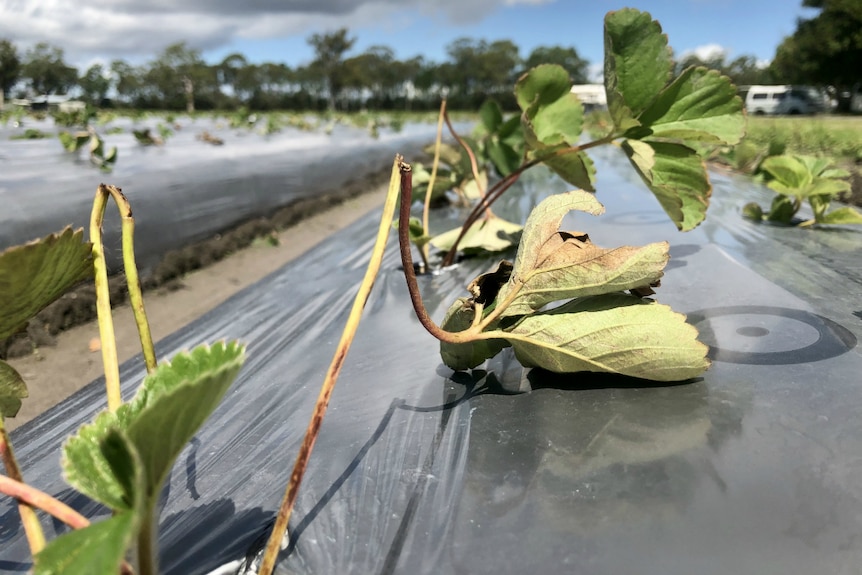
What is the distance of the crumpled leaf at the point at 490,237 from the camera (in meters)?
1.58

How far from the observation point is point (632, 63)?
849mm

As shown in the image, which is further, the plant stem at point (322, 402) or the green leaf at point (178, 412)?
the plant stem at point (322, 402)

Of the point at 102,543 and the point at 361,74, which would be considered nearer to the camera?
the point at 102,543

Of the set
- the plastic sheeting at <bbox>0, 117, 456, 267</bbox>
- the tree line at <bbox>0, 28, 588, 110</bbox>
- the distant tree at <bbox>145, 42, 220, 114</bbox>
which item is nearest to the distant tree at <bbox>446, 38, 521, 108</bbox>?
the tree line at <bbox>0, 28, 588, 110</bbox>

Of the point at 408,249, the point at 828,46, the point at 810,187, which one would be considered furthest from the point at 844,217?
the point at 828,46

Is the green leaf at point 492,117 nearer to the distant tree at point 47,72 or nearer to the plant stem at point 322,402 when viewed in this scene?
the plant stem at point 322,402

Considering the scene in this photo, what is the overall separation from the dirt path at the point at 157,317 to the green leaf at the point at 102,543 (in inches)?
78.6

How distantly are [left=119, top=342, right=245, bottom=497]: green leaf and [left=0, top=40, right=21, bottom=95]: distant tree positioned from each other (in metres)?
33.1

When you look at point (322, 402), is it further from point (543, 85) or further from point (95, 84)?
point (95, 84)

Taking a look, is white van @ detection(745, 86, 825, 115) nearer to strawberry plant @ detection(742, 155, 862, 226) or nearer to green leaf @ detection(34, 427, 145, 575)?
strawberry plant @ detection(742, 155, 862, 226)

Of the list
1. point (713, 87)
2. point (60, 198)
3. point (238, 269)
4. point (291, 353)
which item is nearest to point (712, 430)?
point (713, 87)

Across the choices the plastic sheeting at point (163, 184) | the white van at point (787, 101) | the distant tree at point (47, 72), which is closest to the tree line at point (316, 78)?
the distant tree at point (47, 72)

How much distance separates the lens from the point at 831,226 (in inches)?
65.2

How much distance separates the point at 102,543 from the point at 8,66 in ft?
113
